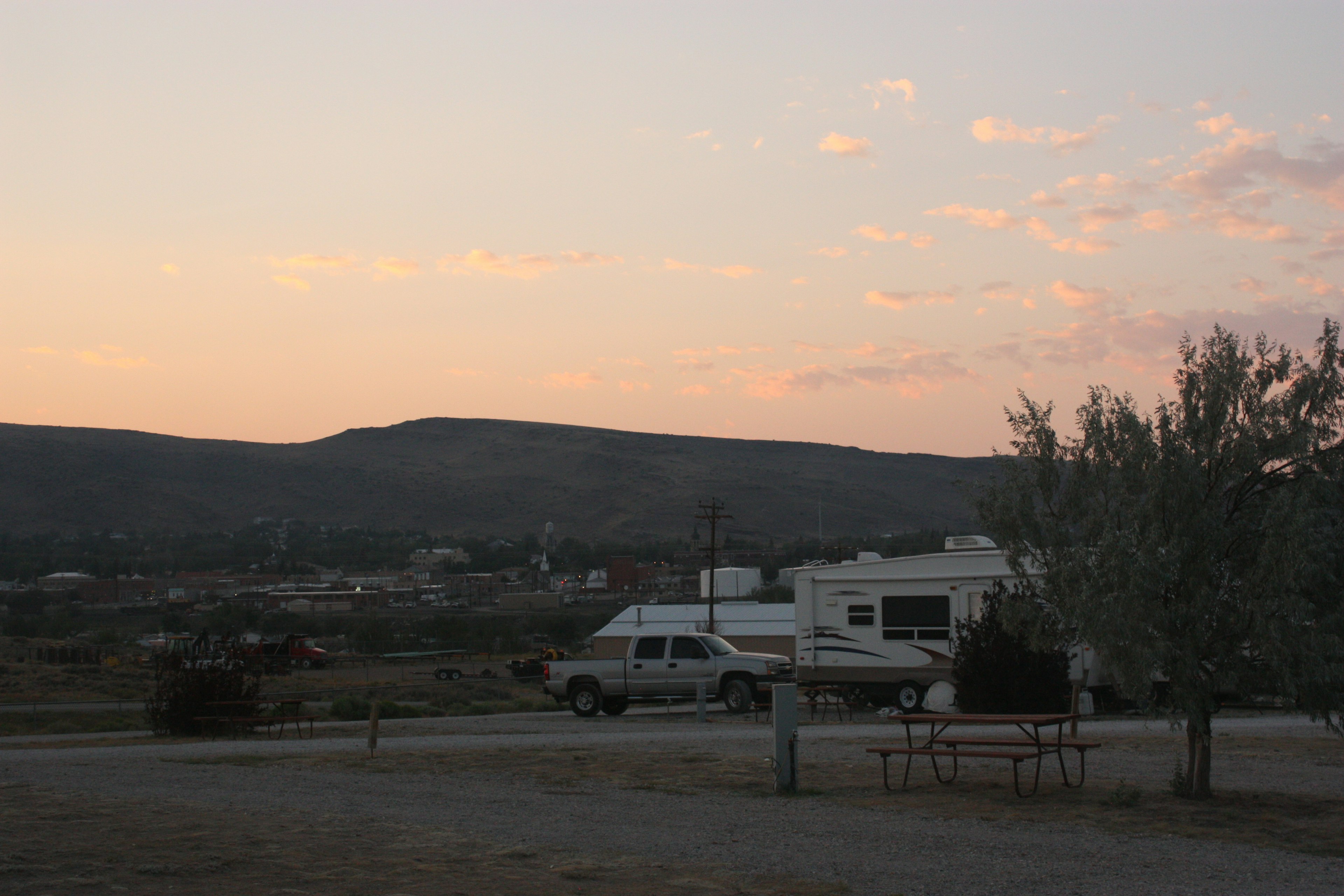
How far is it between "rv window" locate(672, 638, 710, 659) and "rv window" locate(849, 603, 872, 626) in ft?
9.64

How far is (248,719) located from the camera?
20422 millimetres

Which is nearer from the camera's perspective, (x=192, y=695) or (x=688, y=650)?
(x=192, y=695)

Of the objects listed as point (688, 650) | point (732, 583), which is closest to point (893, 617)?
point (688, 650)

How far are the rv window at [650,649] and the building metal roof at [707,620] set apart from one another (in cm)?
1844

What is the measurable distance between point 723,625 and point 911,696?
868 inches

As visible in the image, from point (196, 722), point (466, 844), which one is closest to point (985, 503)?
point (466, 844)

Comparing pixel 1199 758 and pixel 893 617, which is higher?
pixel 893 617

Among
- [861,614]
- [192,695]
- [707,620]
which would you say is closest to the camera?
[192,695]

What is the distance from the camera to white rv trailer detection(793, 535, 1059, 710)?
71.2 feet

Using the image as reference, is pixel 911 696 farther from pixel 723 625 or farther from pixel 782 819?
pixel 723 625

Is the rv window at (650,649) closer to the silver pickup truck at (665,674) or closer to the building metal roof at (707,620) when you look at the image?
the silver pickup truck at (665,674)

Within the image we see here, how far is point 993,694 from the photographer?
19.4 meters

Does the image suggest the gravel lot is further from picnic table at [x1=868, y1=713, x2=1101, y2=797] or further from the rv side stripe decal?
the rv side stripe decal

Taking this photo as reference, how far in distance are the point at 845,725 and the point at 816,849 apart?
11.7 meters
